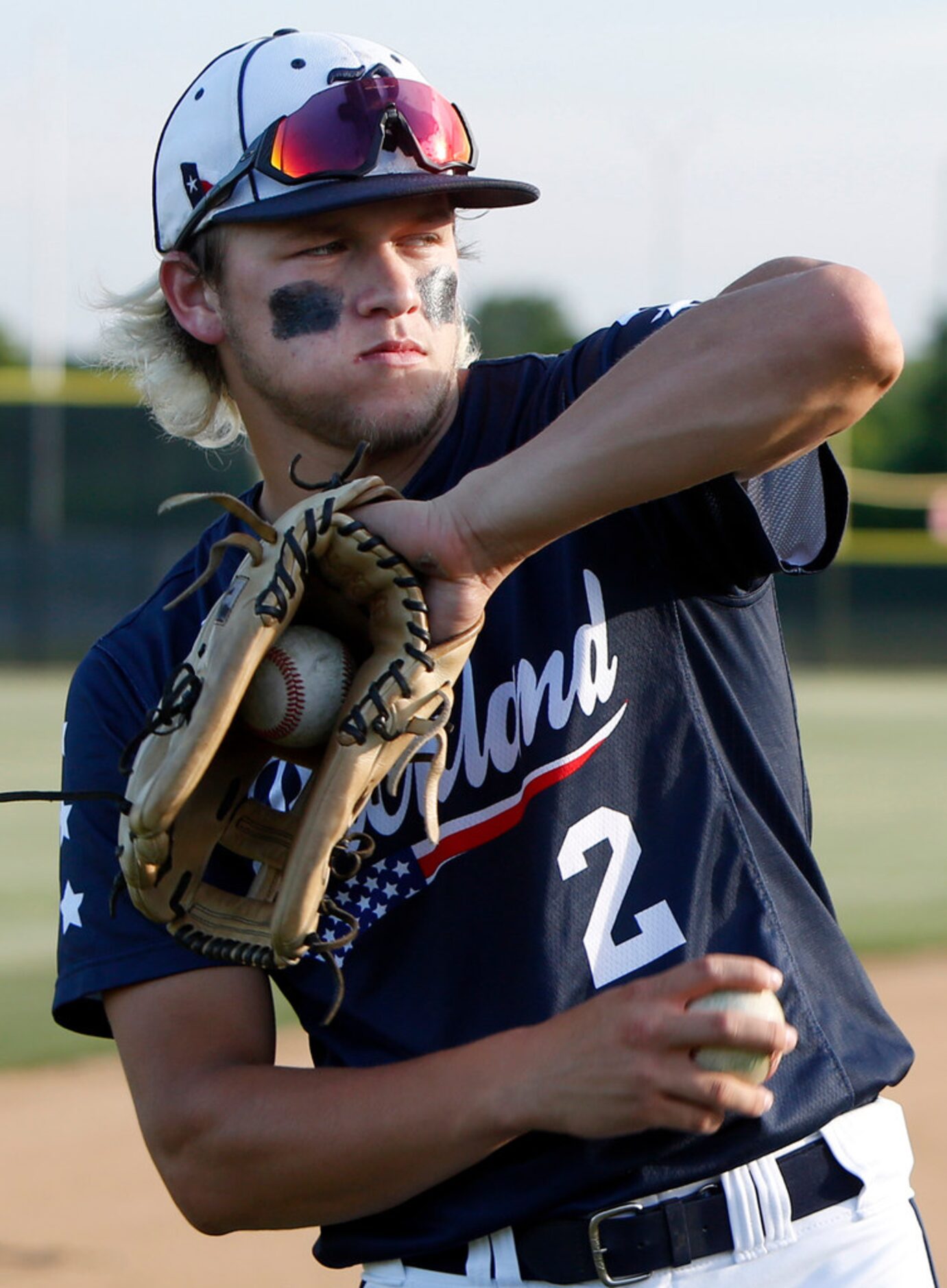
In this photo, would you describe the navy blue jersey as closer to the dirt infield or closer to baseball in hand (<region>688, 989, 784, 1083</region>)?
baseball in hand (<region>688, 989, 784, 1083</region>)

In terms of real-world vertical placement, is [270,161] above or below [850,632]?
above

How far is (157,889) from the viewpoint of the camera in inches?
74.6

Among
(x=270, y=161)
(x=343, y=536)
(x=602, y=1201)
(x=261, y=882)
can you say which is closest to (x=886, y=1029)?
(x=602, y=1201)

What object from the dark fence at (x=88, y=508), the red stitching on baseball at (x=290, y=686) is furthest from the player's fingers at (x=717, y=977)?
the dark fence at (x=88, y=508)

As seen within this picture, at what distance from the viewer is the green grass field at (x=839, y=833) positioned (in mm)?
6297

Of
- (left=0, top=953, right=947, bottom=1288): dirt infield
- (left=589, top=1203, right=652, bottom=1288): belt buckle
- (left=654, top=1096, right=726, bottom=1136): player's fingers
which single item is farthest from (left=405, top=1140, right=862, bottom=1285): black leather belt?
(left=0, top=953, right=947, bottom=1288): dirt infield

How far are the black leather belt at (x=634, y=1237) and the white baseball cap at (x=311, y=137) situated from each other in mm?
1234

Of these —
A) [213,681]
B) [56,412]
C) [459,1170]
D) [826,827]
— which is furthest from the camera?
[56,412]

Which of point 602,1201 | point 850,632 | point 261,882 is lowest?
point 850,632

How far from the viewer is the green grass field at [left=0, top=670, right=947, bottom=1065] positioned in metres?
6.30

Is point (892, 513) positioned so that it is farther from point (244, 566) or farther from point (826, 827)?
point (244, 566)

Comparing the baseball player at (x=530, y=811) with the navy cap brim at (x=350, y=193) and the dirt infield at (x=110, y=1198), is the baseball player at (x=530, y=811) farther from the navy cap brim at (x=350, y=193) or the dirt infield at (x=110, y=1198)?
the dirt infield at (x=110, y=1198)

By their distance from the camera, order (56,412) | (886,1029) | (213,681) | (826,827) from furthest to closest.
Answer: (56,412)
(826,827)
(886,1029)
(213,681)

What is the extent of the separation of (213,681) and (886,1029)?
3.12ft
